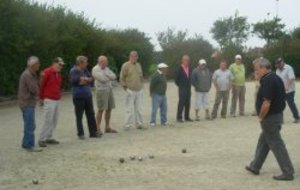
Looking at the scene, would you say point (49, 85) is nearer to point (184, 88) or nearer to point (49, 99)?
point (49, 99)

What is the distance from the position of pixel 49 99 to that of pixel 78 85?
2.95 feet

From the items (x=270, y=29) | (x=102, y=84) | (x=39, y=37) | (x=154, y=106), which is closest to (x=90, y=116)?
(x=102, y=84)

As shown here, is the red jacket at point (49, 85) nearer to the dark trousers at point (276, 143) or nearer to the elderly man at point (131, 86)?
the elderly man at point (131, 86)

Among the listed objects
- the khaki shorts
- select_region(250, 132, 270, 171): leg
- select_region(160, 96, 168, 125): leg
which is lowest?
select_region(250, 132, 270, 171): leg

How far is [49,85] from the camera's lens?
12633 millimetres

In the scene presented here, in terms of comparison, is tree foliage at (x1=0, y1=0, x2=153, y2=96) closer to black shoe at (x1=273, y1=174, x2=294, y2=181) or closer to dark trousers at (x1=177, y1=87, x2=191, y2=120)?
dark trousers at (x1=177, y1=87, x2=191, y2=120)

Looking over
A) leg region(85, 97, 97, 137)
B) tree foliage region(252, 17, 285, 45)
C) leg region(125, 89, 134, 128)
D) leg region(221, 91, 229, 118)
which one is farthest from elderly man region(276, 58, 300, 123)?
tree foliage region(252, 17, 285, 45)

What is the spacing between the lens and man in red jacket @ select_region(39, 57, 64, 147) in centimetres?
1252

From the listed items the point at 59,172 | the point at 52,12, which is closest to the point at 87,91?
the point at 59,172

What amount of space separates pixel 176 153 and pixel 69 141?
113 inches

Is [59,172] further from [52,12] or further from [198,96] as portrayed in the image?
[52,12]

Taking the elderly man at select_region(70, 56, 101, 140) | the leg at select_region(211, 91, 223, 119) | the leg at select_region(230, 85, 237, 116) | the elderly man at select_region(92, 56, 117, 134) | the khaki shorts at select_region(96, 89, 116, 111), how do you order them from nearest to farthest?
the elderly man at select_region(70, 56, 101, 140)
the elderly man at select_region(92, 56, 117, 134)
the khaki shorts at select_region(96, 89, 116, 111)
the leg at select_region(211, 91, 223, 119)
the leg at select_region(230, 85, 237, 116)

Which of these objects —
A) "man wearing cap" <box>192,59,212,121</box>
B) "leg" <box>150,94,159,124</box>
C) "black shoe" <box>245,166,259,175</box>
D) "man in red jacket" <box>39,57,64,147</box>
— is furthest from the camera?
"man wearing cap" <box>192,59,212,121</box>

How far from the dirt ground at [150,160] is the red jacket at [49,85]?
104cm
